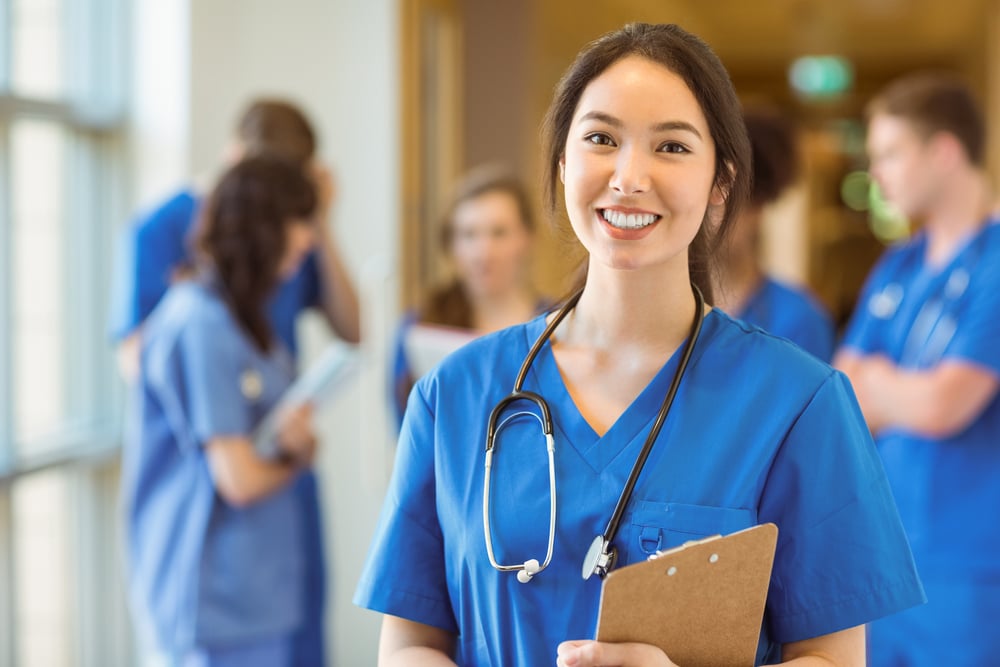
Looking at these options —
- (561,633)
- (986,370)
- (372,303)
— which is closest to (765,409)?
(561,633)

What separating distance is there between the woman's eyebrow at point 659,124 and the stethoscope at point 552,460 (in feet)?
0.59

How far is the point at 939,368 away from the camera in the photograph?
2.03 metres

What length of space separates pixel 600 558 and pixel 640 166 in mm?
349

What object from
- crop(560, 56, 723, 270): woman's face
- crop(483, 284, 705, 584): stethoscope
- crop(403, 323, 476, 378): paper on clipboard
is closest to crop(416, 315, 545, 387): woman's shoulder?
crop(483, 284, 705, 584): stethoscope

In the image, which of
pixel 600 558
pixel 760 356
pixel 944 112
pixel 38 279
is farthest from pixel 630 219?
pixel 38 279

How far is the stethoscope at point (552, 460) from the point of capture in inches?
37.8

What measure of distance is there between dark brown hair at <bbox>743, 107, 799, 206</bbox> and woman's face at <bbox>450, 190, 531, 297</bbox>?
59 centimetres

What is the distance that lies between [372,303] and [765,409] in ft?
6.91

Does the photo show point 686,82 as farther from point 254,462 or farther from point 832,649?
point 254,462

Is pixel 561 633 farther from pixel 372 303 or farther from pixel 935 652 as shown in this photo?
pixel 372 303

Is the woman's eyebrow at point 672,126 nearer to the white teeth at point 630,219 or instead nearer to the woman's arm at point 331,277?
the white teeth at point 630,219

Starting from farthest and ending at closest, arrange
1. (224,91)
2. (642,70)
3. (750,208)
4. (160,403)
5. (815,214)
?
(815,214) < (224,91) < (160,403) < (750,208) < (642,70)

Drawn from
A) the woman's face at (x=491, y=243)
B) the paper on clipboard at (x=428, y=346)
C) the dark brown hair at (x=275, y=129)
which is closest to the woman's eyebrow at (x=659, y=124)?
the paper on clipboard at (x=428, y=346)

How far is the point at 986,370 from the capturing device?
198 centimetres
